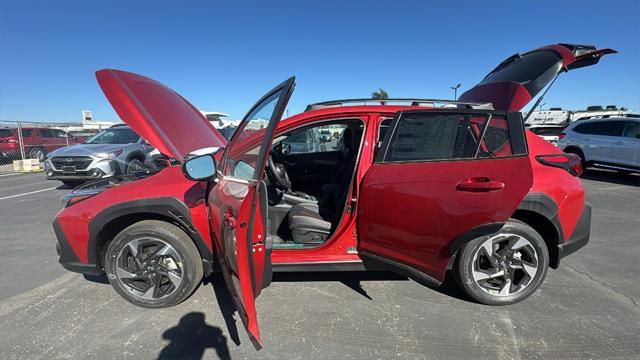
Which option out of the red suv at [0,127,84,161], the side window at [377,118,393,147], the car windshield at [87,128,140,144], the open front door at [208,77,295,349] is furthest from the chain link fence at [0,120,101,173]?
the side window at [377,118,393,147]

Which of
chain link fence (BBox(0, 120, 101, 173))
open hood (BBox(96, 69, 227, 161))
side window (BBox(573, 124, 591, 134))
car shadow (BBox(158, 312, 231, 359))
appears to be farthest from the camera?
chain link fence (BBox(0, 120, 101, 173))

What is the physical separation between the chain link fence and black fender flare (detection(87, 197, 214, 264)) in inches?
589

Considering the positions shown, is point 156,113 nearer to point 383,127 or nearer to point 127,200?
point 127,200

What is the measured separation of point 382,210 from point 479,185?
69 centimetres

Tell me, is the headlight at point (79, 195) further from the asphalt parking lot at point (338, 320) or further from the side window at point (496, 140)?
the side window at point (496, 140)

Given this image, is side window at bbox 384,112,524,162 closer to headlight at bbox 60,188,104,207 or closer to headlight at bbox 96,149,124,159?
headlight at bbox 60,188,104,207

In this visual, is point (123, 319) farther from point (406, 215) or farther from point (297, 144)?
point (297, 144)

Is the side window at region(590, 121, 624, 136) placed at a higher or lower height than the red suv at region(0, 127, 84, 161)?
higher

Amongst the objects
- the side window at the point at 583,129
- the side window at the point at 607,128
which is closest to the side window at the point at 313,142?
the side window at the point at 607,128

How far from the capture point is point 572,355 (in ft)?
7.08

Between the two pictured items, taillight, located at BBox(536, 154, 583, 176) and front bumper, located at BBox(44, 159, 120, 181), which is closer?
taillight, located at BBox(536, 154, 583, 176)

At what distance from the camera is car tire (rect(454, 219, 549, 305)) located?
8.70ft

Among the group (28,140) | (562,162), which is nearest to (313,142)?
(562,162)

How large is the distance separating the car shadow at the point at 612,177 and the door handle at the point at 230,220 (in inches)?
411
